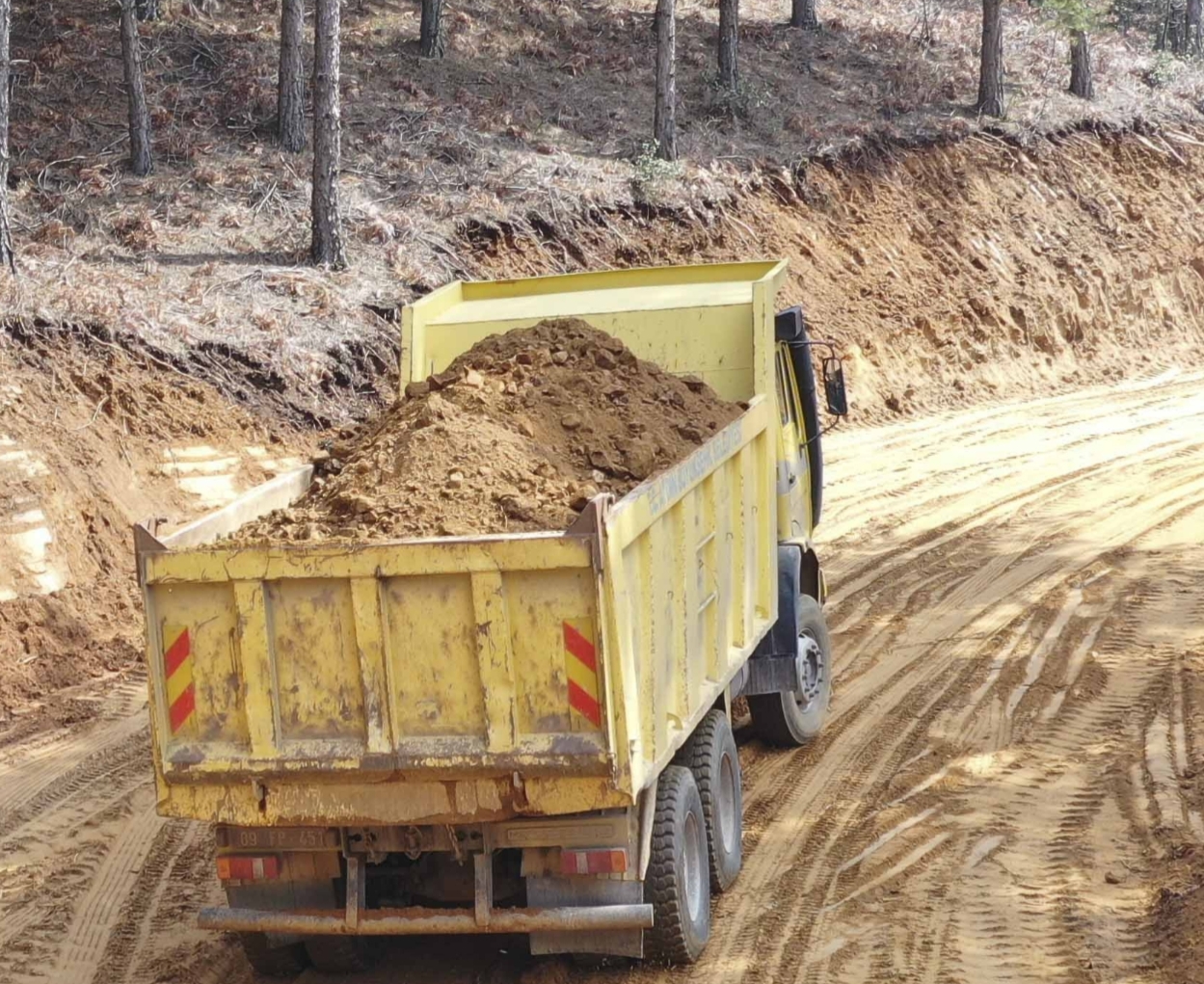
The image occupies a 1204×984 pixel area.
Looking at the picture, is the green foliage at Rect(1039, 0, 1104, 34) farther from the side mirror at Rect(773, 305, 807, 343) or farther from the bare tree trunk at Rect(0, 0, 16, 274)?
the side mirror at Rect(773, 305, 807, 343)

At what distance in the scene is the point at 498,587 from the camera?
19.2 feet

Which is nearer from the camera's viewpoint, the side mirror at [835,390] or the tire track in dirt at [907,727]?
the tire track in dirt at [907,727]

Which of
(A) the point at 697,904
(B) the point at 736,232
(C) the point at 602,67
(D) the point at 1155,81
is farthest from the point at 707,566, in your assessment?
(D) the point at 1155,81

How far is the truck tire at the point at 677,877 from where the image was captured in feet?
21.4

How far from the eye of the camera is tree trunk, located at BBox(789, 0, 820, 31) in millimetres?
29766

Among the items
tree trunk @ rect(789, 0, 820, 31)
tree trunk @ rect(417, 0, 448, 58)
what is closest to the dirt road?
tree trunk @ rect(417, 0, 448, 58)

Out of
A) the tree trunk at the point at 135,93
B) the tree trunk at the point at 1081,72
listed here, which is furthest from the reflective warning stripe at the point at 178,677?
the tree trunk at the point at 1081,72

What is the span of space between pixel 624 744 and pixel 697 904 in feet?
4.56

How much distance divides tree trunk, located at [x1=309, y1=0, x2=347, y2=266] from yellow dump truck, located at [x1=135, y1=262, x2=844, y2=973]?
37.4ft

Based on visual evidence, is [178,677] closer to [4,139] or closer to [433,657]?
[433,657]

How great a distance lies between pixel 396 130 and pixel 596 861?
1803cm

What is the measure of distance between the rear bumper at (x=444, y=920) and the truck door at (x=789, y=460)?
360cm

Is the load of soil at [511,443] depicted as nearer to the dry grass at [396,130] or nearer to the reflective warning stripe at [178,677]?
the reflective warning stripe at [178,677]

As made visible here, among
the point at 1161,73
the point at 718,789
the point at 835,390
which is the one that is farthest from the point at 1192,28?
the point at 718,789
